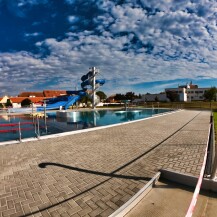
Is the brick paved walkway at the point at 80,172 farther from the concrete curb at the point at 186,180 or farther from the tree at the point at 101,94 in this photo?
the tree at the point at 101,94

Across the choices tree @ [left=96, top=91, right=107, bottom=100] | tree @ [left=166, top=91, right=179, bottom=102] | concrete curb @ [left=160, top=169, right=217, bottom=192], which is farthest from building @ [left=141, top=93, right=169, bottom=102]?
concrete curb @ [left=160, top=169, right=217, bottom=192]

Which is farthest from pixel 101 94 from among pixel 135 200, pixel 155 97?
pixel 135 200

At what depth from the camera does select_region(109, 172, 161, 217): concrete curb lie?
2.98 metres

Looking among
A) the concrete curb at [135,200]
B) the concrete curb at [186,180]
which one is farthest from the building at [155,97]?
the concrete curb at [135,200]

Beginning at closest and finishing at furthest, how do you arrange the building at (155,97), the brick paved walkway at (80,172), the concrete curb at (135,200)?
1. the concrete curb at (135,200)
2. the brick paved walkway at (80,172)
3. the building at (155,97)

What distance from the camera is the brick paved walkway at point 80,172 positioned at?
331cm

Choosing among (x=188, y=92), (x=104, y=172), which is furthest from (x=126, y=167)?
(x=188, y=92)

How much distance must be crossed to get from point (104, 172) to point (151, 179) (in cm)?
124

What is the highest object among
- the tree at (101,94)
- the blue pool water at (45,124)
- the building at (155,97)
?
the tree at (101,94)

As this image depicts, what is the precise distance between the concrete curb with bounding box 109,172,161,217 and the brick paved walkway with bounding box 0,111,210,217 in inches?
6.7

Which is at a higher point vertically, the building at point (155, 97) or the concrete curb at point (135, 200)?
the building at point (155, 97)

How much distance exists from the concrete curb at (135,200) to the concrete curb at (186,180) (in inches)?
14.4

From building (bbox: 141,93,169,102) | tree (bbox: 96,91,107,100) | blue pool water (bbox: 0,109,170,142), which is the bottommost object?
blue pool water (bbox: 0,109,170,142)

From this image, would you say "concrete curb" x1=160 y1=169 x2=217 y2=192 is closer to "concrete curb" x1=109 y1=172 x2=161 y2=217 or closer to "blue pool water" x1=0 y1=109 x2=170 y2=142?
"concrete curb" x1=109 y1=172 x2=161 y2=217
